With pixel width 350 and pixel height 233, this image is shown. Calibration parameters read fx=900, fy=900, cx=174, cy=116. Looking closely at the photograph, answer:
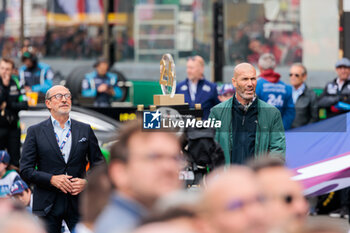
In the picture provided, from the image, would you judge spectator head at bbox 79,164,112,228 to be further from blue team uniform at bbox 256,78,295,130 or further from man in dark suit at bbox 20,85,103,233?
blue team uniform at bbox 256,78,295,130

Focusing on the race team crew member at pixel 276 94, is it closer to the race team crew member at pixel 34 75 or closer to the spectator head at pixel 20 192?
the spectator head at pixel 20 192

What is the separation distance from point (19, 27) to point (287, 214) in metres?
20.4

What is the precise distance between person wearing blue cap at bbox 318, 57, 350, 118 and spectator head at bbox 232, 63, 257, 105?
14.9 feet

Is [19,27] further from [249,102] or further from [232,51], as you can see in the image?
[249,102]

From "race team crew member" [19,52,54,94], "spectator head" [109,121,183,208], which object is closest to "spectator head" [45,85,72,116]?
"spectator head" [109,121,183,208]

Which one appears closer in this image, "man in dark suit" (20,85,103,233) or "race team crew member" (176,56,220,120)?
"man in dark suit" (20,85,103,233)

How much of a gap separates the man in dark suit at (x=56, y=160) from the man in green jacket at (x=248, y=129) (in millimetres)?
1207

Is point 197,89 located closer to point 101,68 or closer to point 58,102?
point 58,102

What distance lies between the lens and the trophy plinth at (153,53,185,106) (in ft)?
28.9

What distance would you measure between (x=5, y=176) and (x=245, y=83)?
4.01 metres

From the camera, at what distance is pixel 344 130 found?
33.4 ft

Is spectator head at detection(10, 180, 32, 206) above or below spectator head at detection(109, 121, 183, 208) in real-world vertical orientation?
below

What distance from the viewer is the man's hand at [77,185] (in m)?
8.19

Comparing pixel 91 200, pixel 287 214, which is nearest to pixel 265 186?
pixel 287 214
